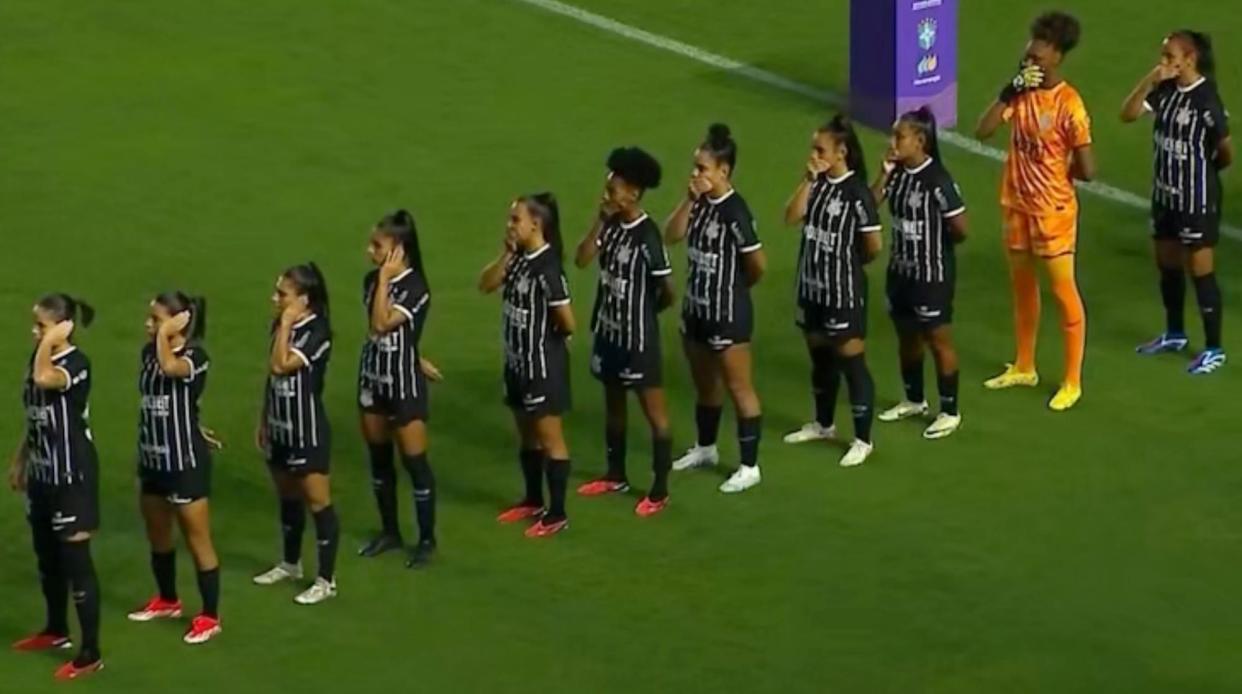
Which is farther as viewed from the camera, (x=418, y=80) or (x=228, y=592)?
(x=418, y=80)

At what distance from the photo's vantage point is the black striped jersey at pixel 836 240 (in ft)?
54.6

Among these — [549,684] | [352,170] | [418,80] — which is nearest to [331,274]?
[352,170]

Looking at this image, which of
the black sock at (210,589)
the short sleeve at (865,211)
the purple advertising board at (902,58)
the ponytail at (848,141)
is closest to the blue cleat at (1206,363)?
the short sleeve at (865,211)

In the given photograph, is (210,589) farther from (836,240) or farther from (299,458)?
(836,240)

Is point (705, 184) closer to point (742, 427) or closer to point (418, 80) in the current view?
point (742, 427)

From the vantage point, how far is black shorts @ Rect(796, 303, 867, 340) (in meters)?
16.9

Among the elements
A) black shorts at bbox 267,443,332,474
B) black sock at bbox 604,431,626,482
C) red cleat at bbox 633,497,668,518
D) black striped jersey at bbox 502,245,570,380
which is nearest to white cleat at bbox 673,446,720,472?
black sock at bbox 604,431,626,482

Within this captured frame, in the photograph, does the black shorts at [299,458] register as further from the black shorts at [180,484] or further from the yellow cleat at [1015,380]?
the yellow cleat at [1015,380]

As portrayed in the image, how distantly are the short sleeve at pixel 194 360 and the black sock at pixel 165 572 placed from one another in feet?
3.16

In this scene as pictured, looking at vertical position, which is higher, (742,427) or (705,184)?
(705,184)

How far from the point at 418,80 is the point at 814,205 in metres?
7.64

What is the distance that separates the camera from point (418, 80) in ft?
78.2

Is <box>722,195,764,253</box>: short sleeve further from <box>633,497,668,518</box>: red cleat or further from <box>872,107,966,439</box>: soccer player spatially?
<box>633,497,668,518</box>: red cleat

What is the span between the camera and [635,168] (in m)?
15.9
